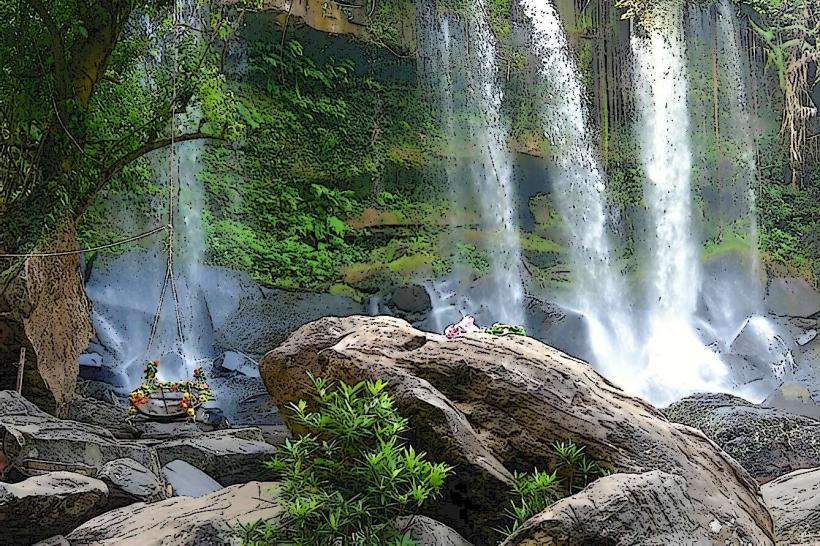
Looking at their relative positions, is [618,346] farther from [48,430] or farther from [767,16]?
[48,430]

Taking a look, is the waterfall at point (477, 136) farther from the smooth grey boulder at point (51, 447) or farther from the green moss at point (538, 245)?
the smooth grey boulder at point (51, 447)

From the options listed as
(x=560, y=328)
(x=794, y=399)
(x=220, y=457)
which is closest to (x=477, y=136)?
(x=560, y=328)

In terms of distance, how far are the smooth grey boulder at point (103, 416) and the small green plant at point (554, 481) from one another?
4.21 meters

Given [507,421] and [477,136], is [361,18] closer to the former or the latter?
[477,136]

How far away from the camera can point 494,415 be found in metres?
3.03

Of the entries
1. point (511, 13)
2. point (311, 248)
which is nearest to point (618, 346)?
point (311, 248)

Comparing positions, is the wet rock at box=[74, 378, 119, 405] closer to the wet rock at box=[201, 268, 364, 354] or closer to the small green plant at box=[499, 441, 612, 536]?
the wet rock at box=[201, 268, 364, 354]

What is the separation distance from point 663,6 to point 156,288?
1145 centimetres

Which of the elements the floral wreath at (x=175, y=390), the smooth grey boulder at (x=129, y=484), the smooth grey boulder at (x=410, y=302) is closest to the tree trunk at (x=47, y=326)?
the floral wreath at (x=175, y=390)

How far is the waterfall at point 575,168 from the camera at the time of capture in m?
14.3

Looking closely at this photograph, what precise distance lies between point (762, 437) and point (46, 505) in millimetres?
5710

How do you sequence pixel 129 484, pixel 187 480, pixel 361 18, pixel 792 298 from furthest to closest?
pixel 792 298 → pixel 361 18 → pixel 187 480 → pixel 129 484

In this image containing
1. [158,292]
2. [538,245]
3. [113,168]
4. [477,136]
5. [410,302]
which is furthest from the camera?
[477,136]

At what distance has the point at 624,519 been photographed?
220 cm
